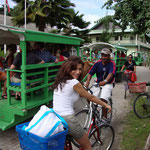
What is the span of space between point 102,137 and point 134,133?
151cm

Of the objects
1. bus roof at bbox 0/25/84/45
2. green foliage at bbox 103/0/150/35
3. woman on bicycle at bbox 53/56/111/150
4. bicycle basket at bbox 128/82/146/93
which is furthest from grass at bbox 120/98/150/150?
green foliage at bbox 103/0/150/35

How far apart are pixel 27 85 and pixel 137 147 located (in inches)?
101

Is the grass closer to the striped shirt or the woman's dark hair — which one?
the striped shirt

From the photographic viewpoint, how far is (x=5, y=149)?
145 inches

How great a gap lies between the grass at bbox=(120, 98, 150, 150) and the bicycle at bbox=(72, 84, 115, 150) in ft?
1.93

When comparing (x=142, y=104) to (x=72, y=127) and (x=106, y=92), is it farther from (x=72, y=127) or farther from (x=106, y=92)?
(x=72, y=127)

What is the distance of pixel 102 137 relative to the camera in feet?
10.6

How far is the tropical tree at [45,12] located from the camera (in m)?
17.6

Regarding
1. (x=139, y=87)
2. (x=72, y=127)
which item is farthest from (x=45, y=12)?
(x=72, y=127)

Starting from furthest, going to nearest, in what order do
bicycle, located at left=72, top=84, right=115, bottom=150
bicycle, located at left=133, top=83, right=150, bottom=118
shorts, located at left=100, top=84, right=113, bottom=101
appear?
bicycle, located at left=133, top=83, right=150, bottom=118
shorts, located at left=100, top=84, right=113, bottom=101
bicycle, located at left=72, top=84, right=115, bottom=150

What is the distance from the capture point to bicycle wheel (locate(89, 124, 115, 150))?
3.11 meters

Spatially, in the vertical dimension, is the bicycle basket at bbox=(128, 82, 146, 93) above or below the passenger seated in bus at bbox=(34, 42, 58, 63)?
below

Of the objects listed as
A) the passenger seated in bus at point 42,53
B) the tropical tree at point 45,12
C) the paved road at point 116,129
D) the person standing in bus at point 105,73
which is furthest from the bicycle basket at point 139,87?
the tropical tree at point 45,12

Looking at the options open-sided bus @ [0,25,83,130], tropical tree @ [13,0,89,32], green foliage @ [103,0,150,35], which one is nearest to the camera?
open-sided bus @ [0,25,83,130]
